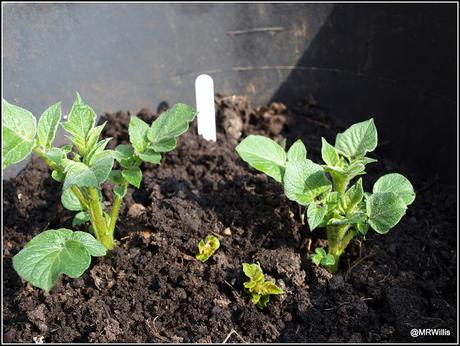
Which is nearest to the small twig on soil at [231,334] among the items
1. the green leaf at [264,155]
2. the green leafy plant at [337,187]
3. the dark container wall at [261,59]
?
the green leafy plant at [337,187]

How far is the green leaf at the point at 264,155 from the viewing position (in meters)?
1.33

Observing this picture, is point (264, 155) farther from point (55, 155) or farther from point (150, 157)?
point (55, 155)

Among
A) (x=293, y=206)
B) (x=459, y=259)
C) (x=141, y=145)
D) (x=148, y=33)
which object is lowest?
(x=459, y=259)

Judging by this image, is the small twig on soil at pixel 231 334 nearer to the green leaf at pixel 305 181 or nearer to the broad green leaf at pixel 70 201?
the green leaf at pixel 305 181

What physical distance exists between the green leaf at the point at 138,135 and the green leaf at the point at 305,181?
12.4 inches

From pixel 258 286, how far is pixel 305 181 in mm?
242

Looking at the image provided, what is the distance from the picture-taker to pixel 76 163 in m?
1.18

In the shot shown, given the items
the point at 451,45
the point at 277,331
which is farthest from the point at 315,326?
the point at 451,45

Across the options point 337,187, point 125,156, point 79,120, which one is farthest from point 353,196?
point 79,120

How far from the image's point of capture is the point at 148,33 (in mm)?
1802

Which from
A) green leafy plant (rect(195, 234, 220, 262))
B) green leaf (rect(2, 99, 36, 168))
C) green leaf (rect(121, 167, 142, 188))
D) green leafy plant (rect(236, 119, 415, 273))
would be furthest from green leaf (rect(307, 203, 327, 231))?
green leaf (rect(2, 99, 36, 168))

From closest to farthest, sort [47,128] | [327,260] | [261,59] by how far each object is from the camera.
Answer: [47,128] < [327,260] < [261,59]

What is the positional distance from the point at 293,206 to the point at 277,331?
1.15 ft

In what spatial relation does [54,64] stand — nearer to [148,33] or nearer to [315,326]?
[148,33]
